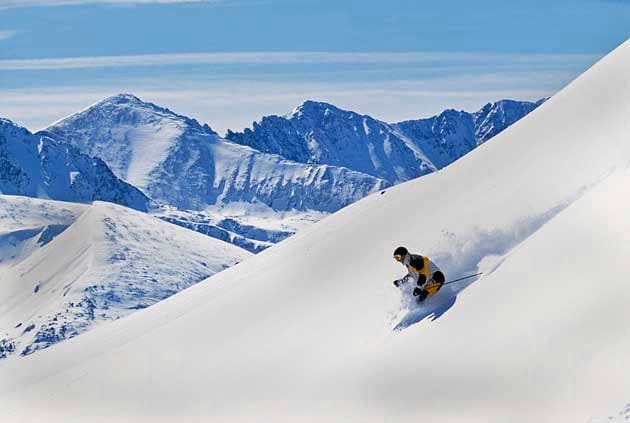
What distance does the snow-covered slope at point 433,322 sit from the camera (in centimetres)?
3312

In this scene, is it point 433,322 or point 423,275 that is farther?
point 423,275

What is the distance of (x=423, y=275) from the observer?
40.8 metres

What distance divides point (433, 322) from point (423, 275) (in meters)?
2.05

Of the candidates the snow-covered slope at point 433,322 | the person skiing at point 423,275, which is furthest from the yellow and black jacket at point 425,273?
the snow-covered slope at point 433,322

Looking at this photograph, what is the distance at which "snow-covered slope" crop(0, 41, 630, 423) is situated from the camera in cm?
3312

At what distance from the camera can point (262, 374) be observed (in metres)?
44.1

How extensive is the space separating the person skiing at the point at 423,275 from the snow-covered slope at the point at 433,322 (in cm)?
47

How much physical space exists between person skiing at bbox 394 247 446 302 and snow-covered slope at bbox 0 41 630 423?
47 centimetres

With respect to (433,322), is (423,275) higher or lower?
higher

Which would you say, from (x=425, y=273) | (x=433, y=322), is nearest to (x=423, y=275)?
(x=425, y=273)

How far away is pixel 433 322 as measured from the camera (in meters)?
39.5

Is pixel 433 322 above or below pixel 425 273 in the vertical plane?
below

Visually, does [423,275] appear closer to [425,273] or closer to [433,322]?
[425,273]

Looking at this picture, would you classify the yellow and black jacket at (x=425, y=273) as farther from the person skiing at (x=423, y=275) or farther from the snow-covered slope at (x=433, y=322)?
the snow-covered slope at (x=433, y=322)
